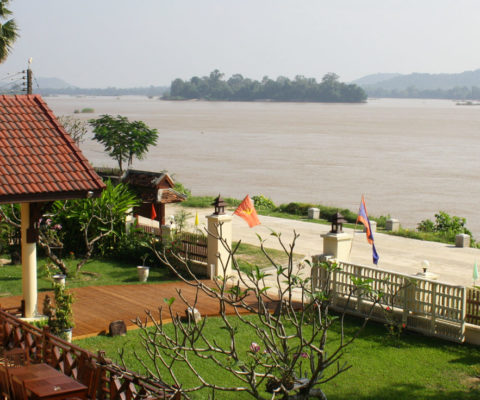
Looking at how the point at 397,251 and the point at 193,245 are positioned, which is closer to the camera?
the point at 193,245

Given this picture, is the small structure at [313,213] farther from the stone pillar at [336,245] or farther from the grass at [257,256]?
the stone pillar at [336,245]

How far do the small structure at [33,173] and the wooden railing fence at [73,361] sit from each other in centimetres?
260

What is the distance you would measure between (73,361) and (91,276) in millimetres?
8815

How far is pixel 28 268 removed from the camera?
42.3 ft

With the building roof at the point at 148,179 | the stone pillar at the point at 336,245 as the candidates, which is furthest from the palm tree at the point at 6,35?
the stone pillar at the point at 336,245

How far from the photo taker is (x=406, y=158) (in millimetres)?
73500

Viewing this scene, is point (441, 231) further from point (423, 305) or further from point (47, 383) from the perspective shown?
point (47, 383)

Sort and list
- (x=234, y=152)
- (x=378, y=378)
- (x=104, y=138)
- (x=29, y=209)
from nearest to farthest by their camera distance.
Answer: (x=378, y=378) → (x=29, y=209) → (x=104, y=138) → (x=234, y=152)

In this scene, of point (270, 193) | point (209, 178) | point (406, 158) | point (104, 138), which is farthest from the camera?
point (406, 158)

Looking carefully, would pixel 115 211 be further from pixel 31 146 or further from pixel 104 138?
pixel 104 138

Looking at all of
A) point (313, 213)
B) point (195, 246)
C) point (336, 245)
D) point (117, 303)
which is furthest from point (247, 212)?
point (313, 213)

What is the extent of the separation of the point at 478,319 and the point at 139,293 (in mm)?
6917

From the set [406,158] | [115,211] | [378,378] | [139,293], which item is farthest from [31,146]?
[406,158]

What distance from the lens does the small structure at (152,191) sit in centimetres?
2170
